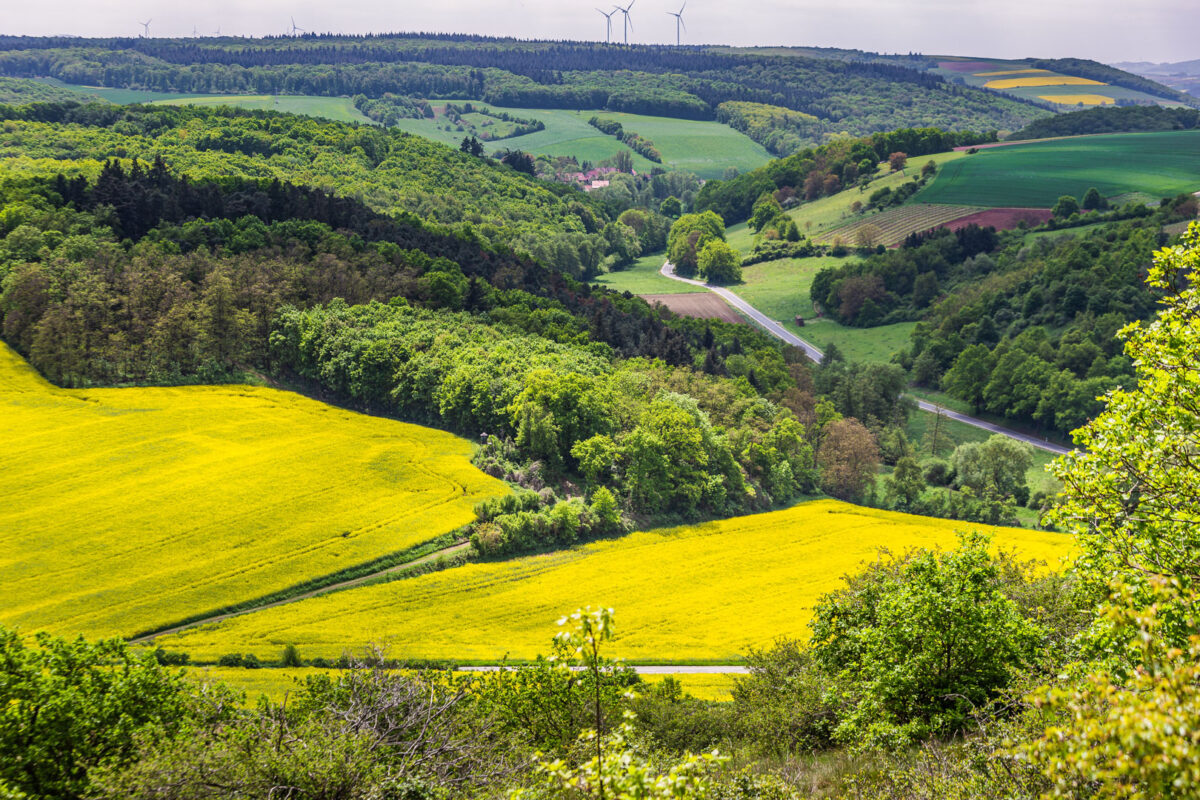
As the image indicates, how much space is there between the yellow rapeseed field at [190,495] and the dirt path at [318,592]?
1.18m

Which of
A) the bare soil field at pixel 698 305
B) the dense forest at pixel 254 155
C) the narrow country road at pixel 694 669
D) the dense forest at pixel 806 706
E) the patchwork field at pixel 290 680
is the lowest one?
the narrow country road at pixel 694 669

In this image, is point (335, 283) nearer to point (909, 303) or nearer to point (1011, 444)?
point (1011, 444)

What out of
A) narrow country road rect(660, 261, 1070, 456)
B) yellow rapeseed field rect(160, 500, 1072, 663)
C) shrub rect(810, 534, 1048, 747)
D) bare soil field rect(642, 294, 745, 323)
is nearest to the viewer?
shrub rect(810, 534, 1048, 747)

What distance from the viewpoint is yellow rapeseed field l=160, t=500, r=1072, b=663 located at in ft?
181

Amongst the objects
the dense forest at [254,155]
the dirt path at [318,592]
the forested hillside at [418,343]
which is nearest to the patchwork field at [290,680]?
the dirt path at [318,592]

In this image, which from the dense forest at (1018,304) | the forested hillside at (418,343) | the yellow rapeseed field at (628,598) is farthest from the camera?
the dense forest at (1018,304)

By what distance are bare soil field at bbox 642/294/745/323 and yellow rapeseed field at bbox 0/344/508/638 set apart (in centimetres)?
9562

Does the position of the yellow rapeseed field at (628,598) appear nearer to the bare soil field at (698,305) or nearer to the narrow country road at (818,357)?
the narrow country road at (818,357)

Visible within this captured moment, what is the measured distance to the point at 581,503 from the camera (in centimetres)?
7831

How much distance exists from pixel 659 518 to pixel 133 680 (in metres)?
60.3

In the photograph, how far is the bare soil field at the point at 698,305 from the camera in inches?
6890

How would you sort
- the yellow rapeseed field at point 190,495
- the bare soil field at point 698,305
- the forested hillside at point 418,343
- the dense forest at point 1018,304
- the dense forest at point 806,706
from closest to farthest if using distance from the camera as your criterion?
the dense forest at point 806,706
the yellow rapeseed field at point 190,495
the forested hillside at point 418,343
the dense forest at point 1018,304
the bare soil field at point 698,305

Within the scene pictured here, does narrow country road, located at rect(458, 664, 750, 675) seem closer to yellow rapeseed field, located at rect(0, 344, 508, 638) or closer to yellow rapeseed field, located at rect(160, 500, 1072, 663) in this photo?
yellow rapeseed field, located at rect(160, 500, 1072, 663)

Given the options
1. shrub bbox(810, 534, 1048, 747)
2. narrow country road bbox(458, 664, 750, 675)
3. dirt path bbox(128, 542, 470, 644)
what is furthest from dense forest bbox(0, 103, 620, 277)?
shrub bbox(810, 534, 1048, 747)
